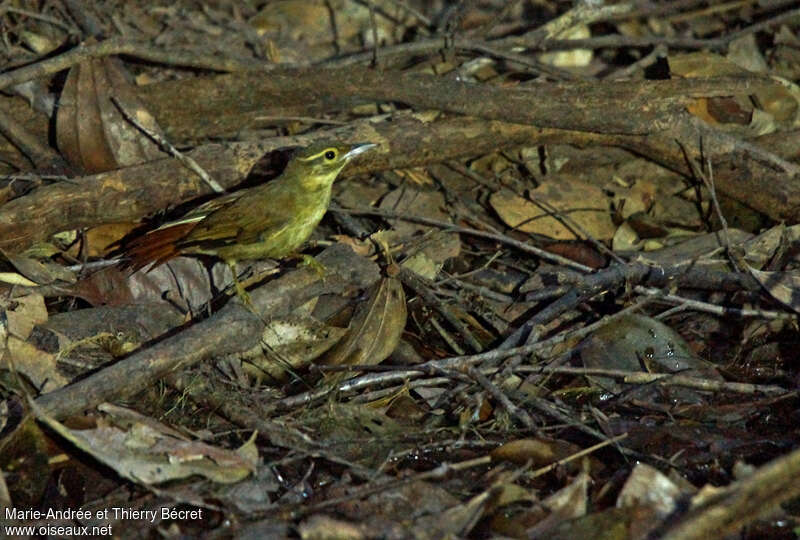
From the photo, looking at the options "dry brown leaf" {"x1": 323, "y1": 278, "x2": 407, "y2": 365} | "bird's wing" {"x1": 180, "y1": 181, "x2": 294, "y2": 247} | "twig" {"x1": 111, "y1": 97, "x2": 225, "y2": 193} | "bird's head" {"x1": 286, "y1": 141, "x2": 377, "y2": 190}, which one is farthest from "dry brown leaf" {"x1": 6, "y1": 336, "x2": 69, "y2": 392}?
"bird's head" {"x1": 286, "y1": 141, "x2": 377, "y2": 190}

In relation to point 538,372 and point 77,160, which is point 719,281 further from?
point 77,160

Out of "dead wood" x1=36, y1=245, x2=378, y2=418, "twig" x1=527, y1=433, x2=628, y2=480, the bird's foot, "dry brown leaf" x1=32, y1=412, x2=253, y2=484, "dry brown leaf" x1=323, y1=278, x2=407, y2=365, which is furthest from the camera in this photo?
the bird's foot

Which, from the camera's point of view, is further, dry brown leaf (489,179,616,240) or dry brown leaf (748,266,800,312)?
dry brown leaf (489,179,616,240)

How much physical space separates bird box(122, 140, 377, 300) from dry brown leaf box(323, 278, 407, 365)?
2.24 feet

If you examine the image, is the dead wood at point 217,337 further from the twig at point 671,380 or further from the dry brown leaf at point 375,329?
the twig at point 671,380

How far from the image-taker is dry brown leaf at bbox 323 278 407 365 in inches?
215

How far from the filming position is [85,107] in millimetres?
6406

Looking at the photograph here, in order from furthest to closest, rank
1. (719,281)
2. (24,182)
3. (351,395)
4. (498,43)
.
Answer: (498,43)
(24,182)
(719,281)
(351,395)

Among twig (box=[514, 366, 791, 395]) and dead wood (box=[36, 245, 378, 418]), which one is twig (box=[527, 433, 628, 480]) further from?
dead wood (box=[36, 245, 378, 418])

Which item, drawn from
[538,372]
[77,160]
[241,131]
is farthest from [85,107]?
[538,372]

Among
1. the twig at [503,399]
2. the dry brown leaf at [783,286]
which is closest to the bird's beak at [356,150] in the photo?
the twig at [503,399]

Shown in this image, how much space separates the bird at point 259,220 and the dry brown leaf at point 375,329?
68 centimetres

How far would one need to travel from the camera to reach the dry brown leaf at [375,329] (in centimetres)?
546

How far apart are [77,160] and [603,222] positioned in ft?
11.6
